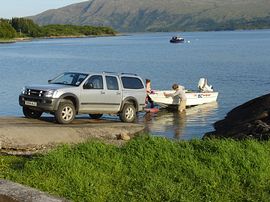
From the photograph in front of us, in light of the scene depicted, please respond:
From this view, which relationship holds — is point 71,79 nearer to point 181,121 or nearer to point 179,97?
point 181,121

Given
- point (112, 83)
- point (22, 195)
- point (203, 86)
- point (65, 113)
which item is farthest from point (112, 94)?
point (203, 86)

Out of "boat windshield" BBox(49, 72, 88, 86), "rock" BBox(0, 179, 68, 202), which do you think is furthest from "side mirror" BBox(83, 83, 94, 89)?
"rock" BBox(0, 179, 68, 202)

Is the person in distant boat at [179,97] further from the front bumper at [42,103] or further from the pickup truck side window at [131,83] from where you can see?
the front bumper at [42,103]

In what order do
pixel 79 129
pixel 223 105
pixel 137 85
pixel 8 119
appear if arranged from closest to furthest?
1. pixel 79 129
2. pixel 8 119
3. pixel 137 85
4. pixel 223 105

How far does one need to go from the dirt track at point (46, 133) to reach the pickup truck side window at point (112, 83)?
4.46ft

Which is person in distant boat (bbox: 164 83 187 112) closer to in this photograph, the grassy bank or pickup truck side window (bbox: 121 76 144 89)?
pickup truck side window (bbox: 121 76 144 89)

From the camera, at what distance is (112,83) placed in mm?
21109

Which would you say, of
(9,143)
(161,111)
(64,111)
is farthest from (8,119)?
(161,111)

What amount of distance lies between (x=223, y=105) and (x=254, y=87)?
40.3 feet

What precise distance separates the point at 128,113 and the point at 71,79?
2.87m

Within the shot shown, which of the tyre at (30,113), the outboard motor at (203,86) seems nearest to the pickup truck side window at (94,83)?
the tyre at (30,113)

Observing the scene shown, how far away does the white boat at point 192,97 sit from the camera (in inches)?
1225

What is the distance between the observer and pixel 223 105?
35.4 metres

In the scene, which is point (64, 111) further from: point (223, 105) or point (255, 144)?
point (223, 105)
